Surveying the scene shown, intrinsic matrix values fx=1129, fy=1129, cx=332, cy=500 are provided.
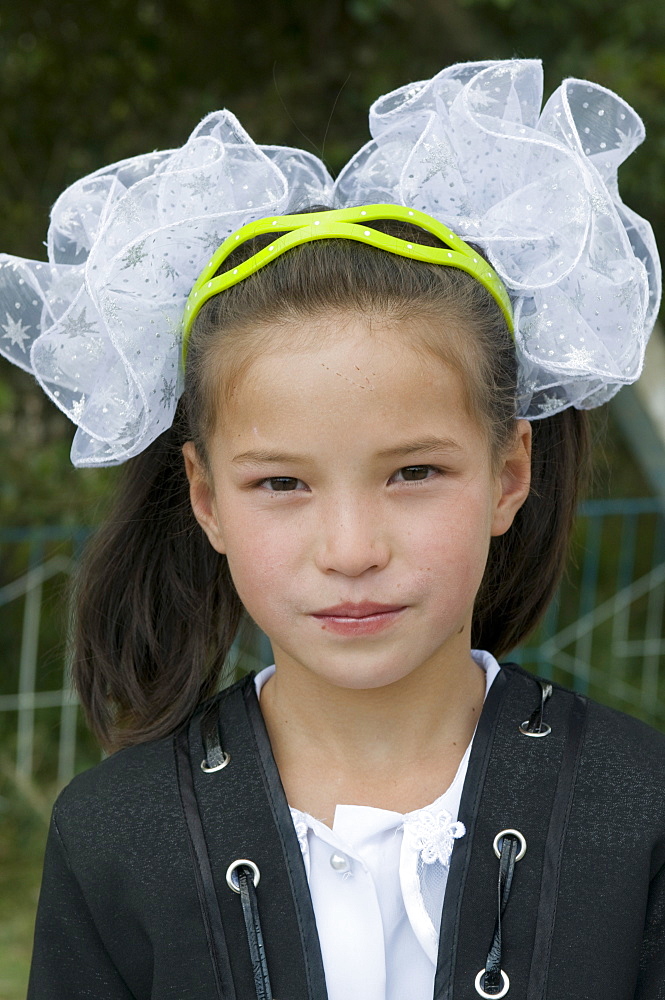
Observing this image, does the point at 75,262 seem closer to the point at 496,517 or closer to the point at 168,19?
the point at 496,517

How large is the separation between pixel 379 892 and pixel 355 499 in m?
0.55

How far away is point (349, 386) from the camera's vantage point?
1.43 m

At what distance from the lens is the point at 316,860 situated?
156cm

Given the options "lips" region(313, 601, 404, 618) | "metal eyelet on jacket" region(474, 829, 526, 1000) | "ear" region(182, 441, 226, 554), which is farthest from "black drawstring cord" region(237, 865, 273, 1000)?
"ear" region(182, 441, 226, 554)

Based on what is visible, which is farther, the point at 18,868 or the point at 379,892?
the point at 18,868

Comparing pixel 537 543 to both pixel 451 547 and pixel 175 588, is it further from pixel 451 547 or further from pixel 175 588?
pixel 175 588

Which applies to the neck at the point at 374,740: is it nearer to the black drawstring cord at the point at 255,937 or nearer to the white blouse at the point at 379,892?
the white blouse at the point at 379,892

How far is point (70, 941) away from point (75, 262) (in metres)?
1.01

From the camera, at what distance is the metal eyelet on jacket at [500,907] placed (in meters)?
1.45

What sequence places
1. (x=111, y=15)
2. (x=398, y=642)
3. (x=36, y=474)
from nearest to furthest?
(x=398, y=642), (x=36, y=474), (x=111, y=15)

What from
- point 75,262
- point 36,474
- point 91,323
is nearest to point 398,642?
point 91,323

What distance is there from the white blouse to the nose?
38 centimetres

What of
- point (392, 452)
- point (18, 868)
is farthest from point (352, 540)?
point (18, 868)

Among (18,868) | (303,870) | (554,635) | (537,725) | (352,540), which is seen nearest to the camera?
(352,540)
